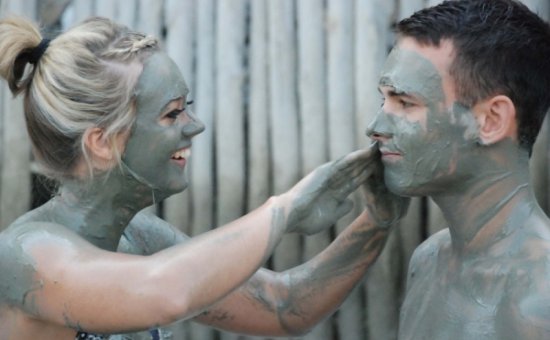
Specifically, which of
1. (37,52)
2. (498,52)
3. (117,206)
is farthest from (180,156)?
(498,52)

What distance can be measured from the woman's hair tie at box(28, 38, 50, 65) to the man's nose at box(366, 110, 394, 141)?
2.70ft

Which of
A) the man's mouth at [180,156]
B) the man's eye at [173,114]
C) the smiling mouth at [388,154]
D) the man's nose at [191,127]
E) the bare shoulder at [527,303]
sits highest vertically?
the man's eye at [173,114]

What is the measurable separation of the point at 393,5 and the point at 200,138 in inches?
27.8

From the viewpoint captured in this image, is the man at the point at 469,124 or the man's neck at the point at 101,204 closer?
the man at the point at 469,124

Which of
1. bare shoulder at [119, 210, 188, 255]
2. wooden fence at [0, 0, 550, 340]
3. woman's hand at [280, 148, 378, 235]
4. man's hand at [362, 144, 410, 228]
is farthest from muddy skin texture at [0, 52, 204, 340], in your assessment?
wooden fence at [0, 0, 550, 340]

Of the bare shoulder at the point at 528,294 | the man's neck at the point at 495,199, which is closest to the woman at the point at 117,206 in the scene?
the man's neck at the point at 495,199

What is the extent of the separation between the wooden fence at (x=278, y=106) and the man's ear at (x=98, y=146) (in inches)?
36.7

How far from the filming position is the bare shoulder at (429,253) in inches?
151

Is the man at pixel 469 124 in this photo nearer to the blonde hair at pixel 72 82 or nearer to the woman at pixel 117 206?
the woman at pixel 117 206

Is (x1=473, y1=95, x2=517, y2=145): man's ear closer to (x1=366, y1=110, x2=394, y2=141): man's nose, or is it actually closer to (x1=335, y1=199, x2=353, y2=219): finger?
(x1=366, y1=110, x2=394, y2=141): man's nose

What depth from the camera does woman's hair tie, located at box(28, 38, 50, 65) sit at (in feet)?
12.5

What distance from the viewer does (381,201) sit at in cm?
391

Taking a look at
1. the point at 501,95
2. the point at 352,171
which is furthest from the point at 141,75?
the point at 501,95

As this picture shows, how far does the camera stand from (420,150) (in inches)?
143
